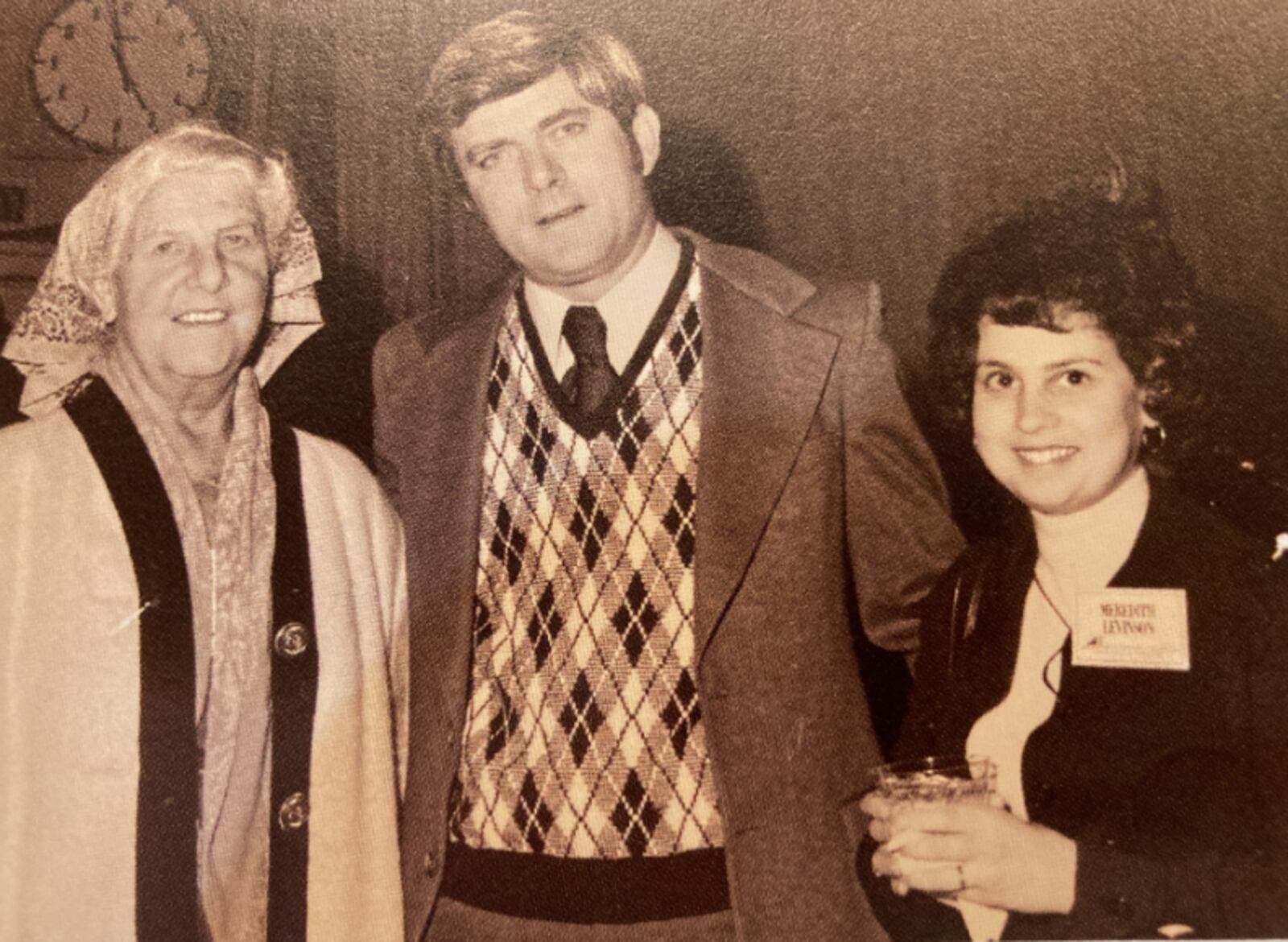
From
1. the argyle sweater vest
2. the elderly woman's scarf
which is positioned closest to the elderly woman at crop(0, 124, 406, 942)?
the elderly woman's scarf

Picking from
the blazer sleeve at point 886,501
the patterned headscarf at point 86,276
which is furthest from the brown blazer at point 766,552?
the patterned headscarf at point 86,276

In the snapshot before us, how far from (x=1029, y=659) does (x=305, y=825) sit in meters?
0.96

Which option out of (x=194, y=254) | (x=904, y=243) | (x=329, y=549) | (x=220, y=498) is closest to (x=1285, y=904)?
(x=904, y=243)

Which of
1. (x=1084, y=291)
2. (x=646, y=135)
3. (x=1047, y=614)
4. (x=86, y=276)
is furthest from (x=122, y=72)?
(x=1047, y=614)

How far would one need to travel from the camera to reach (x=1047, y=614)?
160 cm

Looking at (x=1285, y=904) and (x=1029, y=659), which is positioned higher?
(x=1029, y=659)

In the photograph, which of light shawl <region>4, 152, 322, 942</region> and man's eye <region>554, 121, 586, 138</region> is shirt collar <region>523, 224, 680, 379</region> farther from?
light shawl <region>4, 152, 322, 942</region>

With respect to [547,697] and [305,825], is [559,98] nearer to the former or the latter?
[547,697]

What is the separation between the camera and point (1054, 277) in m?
1.61

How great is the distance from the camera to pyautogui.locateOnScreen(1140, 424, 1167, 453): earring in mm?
1597

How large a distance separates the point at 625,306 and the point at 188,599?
69 cm

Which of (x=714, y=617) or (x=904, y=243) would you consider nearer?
(x=714, y=617)

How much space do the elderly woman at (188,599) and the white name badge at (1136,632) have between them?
35.4 inches

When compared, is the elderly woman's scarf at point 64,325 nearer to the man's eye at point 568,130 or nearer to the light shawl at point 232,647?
the light shawl at point 232,647
